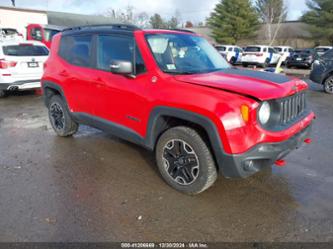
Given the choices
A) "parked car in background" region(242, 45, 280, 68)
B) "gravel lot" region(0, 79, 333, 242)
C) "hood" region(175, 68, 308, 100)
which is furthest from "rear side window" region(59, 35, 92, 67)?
"parked car in background" region(242, 45, 280, 68)

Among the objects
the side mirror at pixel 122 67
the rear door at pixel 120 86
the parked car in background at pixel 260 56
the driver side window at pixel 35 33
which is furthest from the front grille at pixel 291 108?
the parked car in background at pixel 260 56

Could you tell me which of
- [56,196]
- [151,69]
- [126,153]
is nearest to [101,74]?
[151,69]

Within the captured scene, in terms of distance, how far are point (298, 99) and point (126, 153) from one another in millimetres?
2680

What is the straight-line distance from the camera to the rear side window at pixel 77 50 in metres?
5.05

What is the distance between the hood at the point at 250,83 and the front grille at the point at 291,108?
82 mm

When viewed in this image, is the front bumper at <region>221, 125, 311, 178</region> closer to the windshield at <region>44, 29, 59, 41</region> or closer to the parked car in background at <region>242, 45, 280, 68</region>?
the windshield at <region>44, 29, 59, 41</region>

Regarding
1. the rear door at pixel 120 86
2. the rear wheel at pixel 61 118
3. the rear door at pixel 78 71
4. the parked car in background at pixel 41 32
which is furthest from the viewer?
the parked car in background at pixel 41 32

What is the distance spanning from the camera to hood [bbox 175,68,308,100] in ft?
11.2

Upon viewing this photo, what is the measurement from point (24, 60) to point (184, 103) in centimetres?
755

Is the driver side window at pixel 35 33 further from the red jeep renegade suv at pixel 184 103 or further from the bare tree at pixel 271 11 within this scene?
the bare tree at pixel 271 11

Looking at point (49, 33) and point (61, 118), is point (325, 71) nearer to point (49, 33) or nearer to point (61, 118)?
point (61, 118)

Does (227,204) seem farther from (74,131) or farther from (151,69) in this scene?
(74,131)

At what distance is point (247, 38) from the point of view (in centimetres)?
4819

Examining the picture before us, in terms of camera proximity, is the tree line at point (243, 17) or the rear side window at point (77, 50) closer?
Answer: the rear side window at point (77, 50)
